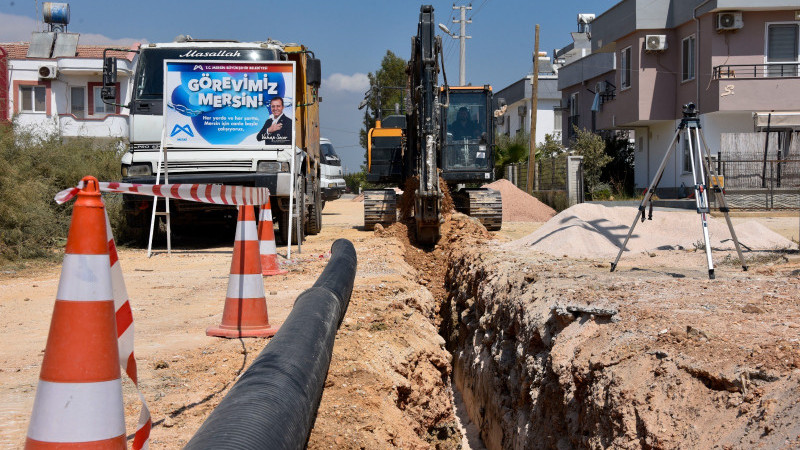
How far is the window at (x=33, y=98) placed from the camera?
4009cm

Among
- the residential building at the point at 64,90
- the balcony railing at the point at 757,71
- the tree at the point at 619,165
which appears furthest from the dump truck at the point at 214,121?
the residential building at the point at 64,90

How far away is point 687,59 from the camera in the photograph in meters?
26.6

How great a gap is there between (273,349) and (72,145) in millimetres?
16565

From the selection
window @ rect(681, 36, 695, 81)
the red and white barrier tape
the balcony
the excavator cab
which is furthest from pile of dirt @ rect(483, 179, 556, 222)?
the red and white barrier tape

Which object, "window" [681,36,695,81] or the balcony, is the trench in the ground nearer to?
the balcony

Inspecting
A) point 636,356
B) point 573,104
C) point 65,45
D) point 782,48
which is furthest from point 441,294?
point 65,45

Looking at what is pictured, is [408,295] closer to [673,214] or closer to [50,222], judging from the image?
[673,214]

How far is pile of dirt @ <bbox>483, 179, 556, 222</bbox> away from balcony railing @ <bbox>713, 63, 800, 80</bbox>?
23.4ft

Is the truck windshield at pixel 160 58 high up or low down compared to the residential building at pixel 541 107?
down

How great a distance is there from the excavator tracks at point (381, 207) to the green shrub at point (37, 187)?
534 centimetres

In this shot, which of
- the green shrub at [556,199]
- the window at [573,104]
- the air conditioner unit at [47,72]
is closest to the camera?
the green shrub at [556,199]

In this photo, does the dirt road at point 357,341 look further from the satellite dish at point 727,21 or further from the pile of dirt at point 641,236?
the satellite dish at point 727,21

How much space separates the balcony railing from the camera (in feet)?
79.7

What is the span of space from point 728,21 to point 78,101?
1249 inches
